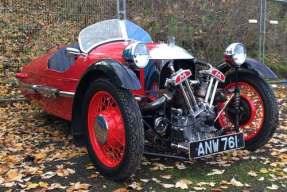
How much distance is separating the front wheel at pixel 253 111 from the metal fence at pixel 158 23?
14.5 ft

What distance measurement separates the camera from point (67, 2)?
945 cm

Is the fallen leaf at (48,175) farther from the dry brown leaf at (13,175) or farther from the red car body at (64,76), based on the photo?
the red car body at (64,76)

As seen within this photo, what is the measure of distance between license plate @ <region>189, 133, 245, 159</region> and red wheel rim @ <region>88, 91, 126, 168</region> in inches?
27.8

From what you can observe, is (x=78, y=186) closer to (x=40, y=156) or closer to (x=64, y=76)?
(x=40, y=156)

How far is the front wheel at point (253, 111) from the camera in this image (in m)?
5.37

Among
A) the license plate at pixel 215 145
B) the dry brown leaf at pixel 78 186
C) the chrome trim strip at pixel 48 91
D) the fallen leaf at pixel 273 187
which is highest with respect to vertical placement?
the chrome trim strip at pixel 48 91

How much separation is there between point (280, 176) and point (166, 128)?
135cm

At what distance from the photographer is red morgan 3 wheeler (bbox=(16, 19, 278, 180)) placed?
452cm

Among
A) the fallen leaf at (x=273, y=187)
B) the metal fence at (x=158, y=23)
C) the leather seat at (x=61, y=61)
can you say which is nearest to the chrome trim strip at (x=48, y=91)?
the leather seat at (x=61, y=61)

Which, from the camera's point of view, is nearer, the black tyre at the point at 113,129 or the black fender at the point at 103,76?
the black tyre at the point at 113,129

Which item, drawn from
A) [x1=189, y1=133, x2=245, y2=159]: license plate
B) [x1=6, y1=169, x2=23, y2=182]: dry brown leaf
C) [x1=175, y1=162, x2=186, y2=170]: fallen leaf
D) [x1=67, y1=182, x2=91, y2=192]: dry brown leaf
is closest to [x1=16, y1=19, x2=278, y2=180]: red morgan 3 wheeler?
[x1=189, y1=133, x2=245, y2=159]: license plate

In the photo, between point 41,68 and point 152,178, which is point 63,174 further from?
point 41,68

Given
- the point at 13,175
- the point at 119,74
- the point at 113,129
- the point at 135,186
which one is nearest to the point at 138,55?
the point at 119,74

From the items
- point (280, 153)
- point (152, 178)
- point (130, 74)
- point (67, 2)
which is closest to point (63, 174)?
point (152, 178)
